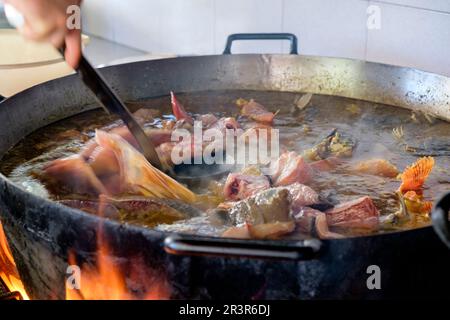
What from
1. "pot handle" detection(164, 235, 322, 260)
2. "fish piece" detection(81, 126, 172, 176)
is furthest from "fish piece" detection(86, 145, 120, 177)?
"pot handle" detection(164, 235, 322, 260)

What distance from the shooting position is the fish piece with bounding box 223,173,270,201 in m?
1.53

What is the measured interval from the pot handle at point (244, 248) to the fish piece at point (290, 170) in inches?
22.8

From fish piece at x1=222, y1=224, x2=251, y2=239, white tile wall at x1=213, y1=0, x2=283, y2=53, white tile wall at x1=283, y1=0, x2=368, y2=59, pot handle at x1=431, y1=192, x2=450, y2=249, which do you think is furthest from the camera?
white tile wall at x1=213, y1=0, x2=283, y2=53

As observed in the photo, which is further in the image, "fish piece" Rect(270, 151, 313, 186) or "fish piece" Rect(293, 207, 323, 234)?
"fish piece" Rect(270, 151, 313, 186)

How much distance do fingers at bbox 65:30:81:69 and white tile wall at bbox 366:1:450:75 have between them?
5.10 ft

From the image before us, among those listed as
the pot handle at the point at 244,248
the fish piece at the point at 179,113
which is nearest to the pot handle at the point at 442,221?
the pot handle at the point at 244,248

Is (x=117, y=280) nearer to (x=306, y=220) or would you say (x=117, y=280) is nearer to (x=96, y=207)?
(x=96, y=207)

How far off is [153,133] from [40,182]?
0.42 m

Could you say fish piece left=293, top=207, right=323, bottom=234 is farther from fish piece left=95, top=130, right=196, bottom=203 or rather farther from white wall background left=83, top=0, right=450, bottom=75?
white wall background left=83, top=0, right=450, bottom=75

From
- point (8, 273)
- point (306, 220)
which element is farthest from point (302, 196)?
point (8, 273)

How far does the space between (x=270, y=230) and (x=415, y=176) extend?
52cm

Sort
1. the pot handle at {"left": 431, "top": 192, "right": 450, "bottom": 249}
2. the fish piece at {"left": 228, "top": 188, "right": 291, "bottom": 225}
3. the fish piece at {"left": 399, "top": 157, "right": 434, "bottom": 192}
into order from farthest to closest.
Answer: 1. the fish piece at {"left": 399, "top": 157, "right": 434, "bottom": 192}
2. the fish piece at {"left": 228, "top": 188, "right": 291, "bottom": 225}
3. the pot handle at {"left": 431, "top": 192, "right": 450, "bottom": 249}
